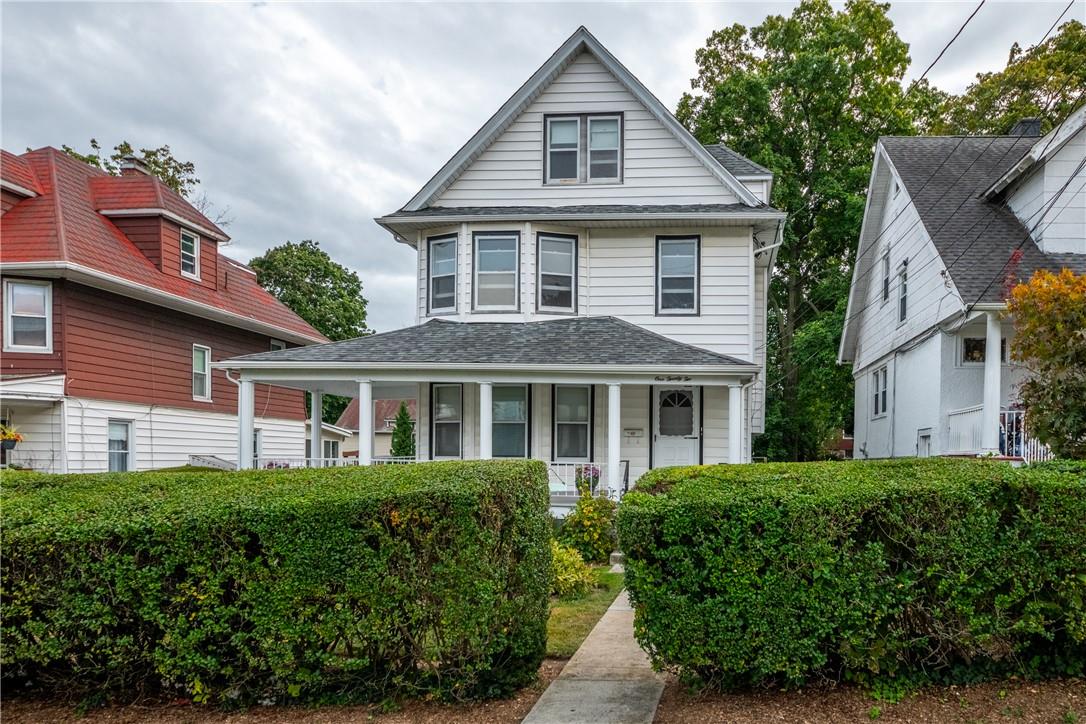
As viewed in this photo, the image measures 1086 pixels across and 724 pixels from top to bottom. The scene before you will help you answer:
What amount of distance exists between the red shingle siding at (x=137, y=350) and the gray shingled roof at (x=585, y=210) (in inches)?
287

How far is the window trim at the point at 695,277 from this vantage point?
46.2 ft

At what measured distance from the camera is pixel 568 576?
7.54 meters

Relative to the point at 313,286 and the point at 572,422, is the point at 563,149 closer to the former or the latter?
the point at 572,422

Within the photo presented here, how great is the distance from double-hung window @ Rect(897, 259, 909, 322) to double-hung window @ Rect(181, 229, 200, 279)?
18188 millimetres

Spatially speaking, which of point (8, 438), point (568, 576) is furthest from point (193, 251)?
point (568, 576)

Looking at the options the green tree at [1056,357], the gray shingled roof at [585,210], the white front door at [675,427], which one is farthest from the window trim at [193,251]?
the green tree at [1056,357]

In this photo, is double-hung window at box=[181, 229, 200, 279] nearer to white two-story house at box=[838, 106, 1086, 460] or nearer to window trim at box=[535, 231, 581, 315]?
window trim at box=[535, 231, 581, 315]

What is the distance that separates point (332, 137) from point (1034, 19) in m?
14.7

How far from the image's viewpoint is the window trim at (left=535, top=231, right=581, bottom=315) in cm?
1421

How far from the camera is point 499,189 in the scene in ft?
47.9

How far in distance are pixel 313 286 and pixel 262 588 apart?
36.6 meters

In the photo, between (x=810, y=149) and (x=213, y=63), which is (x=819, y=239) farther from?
(x=213, y=63)

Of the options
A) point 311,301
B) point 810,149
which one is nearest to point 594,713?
point 810,149

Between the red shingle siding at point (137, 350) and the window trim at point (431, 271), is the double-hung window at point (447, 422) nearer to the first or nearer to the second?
the window trim at point (431, 271)
